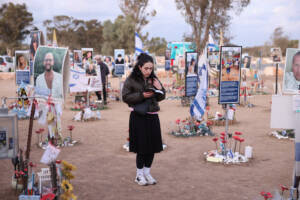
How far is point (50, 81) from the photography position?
377cm

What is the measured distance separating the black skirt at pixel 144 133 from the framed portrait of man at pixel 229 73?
6.51ft

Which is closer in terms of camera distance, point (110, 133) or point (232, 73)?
point (232, 73)

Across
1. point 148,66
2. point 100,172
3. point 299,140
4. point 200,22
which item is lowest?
point 100,172

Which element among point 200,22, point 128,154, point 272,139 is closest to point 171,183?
point 128,154

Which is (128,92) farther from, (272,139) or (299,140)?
(272,139)

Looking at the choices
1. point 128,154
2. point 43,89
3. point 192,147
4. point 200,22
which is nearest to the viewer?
point 43,89

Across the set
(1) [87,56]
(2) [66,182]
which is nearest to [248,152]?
(2) [66,182]

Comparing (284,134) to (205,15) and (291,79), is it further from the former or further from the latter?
(205,15)

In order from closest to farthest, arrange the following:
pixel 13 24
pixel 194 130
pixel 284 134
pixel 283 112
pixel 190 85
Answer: pixel 283 112, pixel 190 85, pixel 284 134, pixel 194 130, pixel 13 24

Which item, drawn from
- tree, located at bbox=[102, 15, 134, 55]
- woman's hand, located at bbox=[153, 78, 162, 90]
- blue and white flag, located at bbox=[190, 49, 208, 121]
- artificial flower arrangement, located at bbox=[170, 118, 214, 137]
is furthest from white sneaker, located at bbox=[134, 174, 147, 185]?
tree, located at bbox=[102, 15, 134, 55]

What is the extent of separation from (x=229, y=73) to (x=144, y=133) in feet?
7.88

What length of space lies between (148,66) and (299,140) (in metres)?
2.05

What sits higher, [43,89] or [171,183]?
[43,89]

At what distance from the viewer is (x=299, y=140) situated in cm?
387
